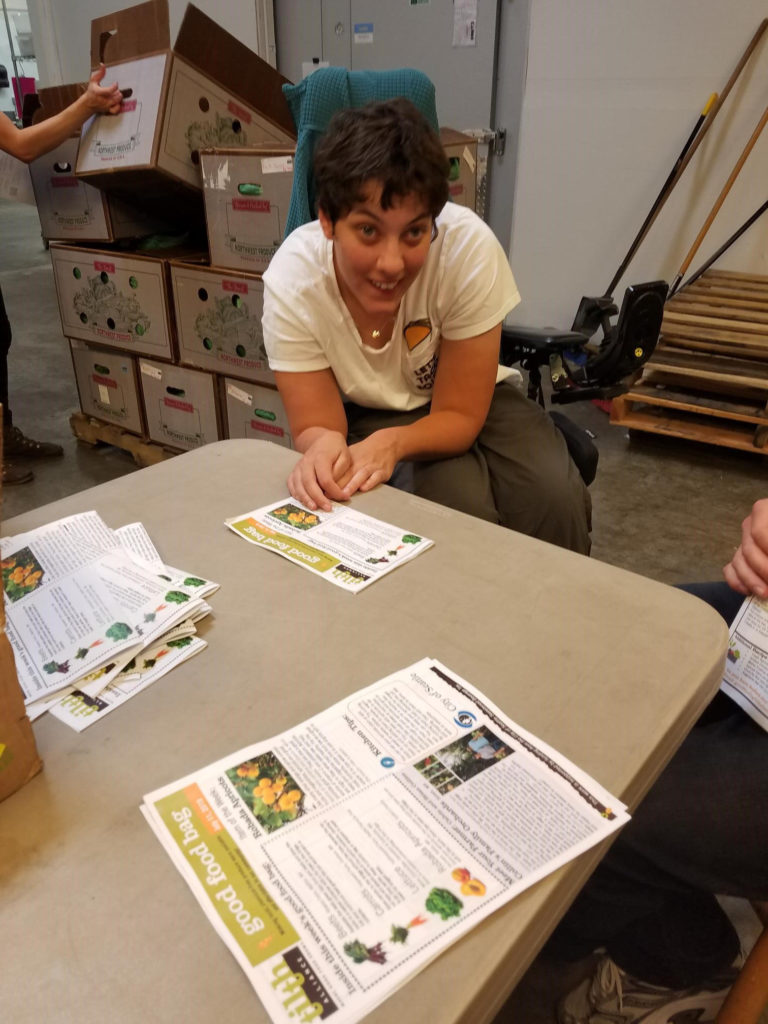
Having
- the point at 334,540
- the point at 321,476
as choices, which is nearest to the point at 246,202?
the point at 321,476

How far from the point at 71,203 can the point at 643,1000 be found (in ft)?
9.29

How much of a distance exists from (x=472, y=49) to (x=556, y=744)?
12.2 feet

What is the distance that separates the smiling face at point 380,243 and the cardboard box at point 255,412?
1.07 meters

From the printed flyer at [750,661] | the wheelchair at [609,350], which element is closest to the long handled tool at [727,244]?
the wheelchair at [609,350]

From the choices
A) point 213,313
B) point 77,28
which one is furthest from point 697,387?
point 77,28

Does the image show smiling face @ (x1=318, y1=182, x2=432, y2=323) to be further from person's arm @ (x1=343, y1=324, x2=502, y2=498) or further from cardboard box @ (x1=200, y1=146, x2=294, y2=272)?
cardboard box @ (x1=200, y1=146, x2=294, y2=272)

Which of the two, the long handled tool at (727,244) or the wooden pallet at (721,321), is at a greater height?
the long handled tool at (727,244)

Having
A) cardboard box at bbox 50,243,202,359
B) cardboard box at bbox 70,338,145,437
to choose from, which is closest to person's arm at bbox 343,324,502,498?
cardboard box at bbox 50,243,202,359

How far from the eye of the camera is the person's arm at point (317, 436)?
1059 millimetres

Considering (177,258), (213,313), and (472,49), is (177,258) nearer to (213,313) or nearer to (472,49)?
(213,313)

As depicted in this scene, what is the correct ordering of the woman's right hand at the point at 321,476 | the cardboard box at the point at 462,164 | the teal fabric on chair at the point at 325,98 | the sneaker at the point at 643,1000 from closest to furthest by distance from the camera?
the sneaker at the point at 643,1000
the woman's right hand at the point at 321,476
the teal fabric on chair at the point at 325,98
the cardboard box at the point at 462,164

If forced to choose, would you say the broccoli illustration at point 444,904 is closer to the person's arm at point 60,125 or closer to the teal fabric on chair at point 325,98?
the teal fabric on chair at point 325,98

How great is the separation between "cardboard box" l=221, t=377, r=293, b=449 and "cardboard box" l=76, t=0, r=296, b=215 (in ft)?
2.16

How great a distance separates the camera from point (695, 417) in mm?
2898
